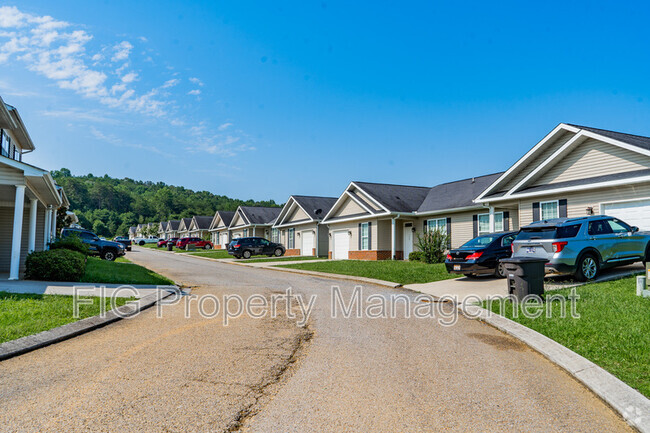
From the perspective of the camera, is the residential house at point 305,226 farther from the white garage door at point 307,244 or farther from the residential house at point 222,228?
the residential house at point 222,228

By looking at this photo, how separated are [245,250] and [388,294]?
76.3ft

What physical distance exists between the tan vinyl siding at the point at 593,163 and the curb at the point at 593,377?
10434 mm

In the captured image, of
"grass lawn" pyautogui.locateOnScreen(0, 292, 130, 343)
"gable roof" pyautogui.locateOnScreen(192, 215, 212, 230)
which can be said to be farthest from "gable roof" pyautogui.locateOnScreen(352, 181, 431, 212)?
"gable roof" pyautogui.locateOnScreen(192, 215, 212, 230)

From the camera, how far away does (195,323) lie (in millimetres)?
8180

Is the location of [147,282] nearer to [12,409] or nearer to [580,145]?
[12,409]

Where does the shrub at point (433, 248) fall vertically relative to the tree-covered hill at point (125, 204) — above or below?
below

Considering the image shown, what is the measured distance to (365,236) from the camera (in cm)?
2922

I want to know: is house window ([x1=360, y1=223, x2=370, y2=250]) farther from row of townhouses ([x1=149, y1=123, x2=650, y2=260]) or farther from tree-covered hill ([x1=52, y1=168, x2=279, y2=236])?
tree-covered hill ([x1=52, y1=168, x2=279, y2=236])

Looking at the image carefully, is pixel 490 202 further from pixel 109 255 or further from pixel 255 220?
pixel 255 220

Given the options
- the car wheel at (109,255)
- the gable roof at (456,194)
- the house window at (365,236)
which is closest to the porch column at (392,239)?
the house window at (365,236)

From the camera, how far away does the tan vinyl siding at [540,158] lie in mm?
17825

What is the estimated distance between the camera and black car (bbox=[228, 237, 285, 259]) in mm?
34594

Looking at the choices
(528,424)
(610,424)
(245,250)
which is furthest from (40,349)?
(245,250)

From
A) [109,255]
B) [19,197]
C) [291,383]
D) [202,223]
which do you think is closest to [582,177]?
[291,383]
